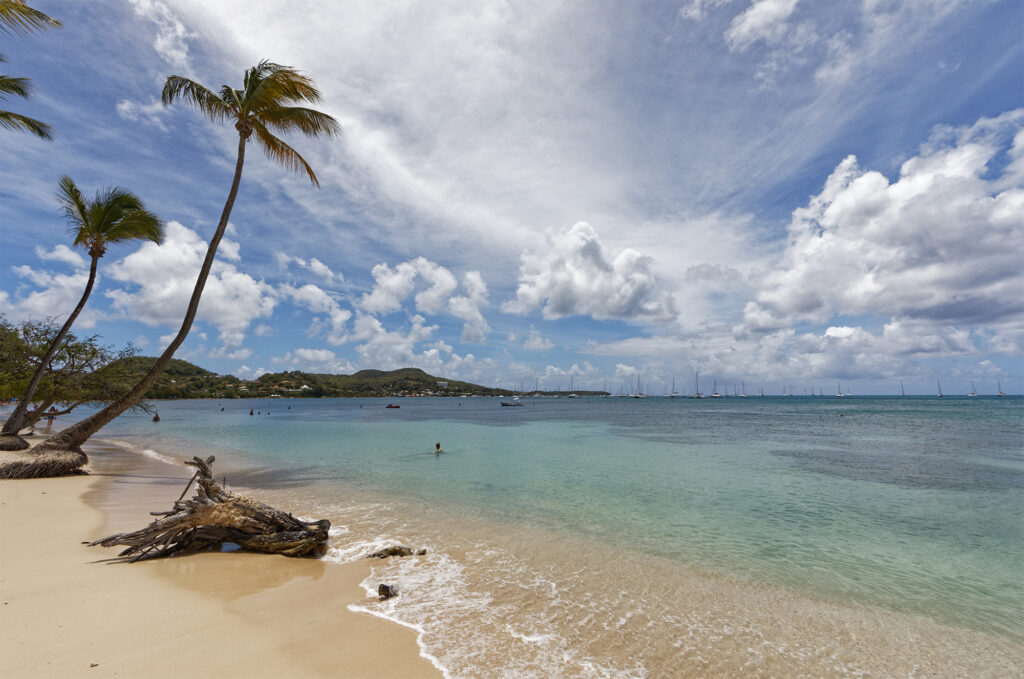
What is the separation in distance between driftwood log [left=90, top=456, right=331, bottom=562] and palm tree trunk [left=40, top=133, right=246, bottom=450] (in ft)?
25.9

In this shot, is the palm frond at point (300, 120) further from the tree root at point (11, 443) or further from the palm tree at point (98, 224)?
the tree root at point (11, 443)

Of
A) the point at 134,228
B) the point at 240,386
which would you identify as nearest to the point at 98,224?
the point at 134,228

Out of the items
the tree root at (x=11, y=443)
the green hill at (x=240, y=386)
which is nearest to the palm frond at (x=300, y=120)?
the tree root at (x=11, y=443)

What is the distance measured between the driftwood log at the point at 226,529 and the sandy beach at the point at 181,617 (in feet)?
0.84

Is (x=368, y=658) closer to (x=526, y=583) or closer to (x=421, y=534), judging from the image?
(x=526, y=583)

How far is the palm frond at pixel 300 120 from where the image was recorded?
48.9 ft

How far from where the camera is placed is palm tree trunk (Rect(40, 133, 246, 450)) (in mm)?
13961

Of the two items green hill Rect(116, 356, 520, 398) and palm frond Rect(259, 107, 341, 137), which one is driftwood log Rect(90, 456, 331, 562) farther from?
green hill Rect(116, 356, 520, 398)

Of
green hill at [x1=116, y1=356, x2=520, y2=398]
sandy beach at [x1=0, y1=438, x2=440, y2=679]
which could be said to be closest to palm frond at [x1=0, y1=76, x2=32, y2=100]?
sandy beach at [x1=0, y1=438, x2=440, y2=679]

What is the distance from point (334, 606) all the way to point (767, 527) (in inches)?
413

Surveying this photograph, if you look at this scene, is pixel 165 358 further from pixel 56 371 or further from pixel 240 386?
pixel 240 386

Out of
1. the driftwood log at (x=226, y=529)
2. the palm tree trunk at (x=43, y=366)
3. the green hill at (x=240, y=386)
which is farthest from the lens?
the green hill at (x=240, y=386)

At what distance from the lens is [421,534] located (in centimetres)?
979

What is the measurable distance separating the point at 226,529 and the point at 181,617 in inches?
118
